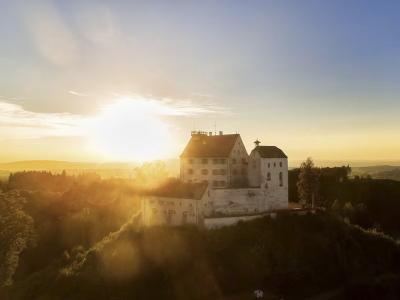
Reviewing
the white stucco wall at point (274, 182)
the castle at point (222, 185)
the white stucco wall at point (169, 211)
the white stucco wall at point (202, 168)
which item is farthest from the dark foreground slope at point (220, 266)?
the white stucco wall at point (202, 168)

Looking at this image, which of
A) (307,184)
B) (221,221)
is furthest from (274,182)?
(307,184)

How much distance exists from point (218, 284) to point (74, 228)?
4863 cm

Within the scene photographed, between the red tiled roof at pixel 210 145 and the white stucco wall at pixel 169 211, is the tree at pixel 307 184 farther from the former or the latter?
the white stucco wall at pixel 169 211

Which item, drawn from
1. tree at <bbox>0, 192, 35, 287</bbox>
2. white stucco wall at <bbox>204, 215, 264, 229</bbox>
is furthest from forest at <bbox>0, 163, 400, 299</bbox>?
white stucco wall at <bbox>204, 215, 264, 229</bbox>

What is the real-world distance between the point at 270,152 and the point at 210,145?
9.10 meters

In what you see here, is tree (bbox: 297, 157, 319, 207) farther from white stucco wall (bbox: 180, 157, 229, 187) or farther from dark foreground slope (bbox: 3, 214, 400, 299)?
white stucco wall (bbox: 180, 157, 229, 187)

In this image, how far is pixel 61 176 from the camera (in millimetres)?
143625

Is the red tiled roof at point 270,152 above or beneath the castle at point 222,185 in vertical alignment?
above

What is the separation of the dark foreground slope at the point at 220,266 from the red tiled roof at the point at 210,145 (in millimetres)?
11754

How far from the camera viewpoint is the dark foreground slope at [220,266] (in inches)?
1930

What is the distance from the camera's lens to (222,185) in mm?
59812

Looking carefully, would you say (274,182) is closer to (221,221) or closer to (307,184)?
(221,221)

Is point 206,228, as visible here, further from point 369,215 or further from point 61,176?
point 61,176

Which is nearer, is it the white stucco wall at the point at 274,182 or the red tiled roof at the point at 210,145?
the white stucco wall at the point at 274,182
